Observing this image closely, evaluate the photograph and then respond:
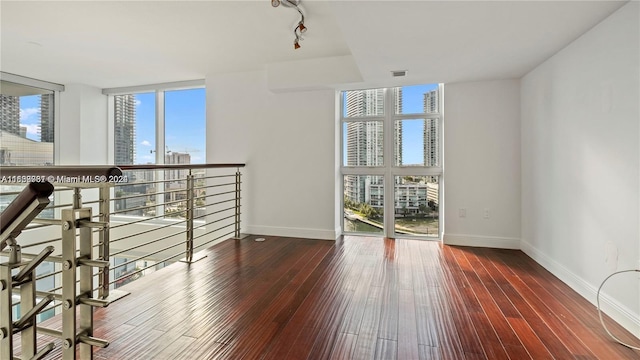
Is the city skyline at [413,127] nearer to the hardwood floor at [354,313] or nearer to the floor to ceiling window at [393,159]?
the floor to ceiling window at [393,159]

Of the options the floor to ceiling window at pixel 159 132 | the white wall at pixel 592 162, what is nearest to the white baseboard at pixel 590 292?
the white wall at pixel 592 162

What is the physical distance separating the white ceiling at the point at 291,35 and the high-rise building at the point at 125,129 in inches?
46.0

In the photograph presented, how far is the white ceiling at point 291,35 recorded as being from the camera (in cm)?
208

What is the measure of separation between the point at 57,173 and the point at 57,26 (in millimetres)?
2875

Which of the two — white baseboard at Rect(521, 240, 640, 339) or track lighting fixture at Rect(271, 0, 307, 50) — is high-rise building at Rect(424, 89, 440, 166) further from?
track lighting fixture at Rect(271, 0, 307, 50)

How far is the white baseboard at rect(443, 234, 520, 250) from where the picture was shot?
3.57m

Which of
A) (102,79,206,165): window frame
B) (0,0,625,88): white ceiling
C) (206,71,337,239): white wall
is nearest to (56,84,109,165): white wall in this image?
(102,79,206,165): window frame

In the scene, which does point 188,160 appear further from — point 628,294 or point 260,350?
point 628,294

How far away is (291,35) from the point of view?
10.2 ft

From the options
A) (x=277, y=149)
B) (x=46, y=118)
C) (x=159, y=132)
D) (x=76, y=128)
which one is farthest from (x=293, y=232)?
(x=46, y=118)

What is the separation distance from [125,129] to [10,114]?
1.46 m

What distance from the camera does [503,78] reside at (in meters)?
3.50

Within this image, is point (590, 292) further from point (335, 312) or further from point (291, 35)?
point (291, 35)

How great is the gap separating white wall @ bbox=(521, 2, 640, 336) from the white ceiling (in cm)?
23
